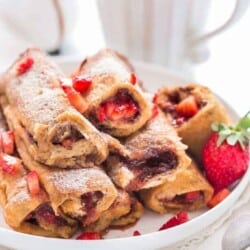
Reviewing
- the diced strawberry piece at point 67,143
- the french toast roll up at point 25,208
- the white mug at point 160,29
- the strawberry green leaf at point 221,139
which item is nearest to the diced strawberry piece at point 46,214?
the french toast roll up at point 25,208

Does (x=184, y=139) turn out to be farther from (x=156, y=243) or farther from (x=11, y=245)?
(x=11, y=245)

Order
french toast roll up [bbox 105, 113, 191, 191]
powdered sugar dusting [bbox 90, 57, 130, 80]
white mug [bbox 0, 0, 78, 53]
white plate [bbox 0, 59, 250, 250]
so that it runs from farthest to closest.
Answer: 1. white mug [bbox 0, 0, 78, 53]
2. powdered sugar dusting [bbox 90, 57, 130, 80]
3. french toast roll up [bbox 105, 113, 191, 191]
4. white plate [bbox 0, 59, 250, 250]

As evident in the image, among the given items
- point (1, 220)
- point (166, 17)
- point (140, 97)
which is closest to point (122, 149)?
point (140, 97)

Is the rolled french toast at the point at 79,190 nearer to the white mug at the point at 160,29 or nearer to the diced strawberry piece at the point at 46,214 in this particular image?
the diced strawberry piece at the point at 46,214

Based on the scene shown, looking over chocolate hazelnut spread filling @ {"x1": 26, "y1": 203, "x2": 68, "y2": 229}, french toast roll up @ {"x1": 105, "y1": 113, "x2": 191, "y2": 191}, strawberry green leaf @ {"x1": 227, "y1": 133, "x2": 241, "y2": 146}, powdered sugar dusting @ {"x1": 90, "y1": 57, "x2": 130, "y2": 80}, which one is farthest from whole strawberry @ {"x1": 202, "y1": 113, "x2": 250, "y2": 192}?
chocolate hazelnut spread filling @ {"x1": 26, "y1": 203, "x2": 68, "y2": 229}

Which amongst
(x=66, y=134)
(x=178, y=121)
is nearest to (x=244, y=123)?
(x=178, y=121)

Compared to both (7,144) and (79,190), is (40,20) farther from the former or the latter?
(79,190)

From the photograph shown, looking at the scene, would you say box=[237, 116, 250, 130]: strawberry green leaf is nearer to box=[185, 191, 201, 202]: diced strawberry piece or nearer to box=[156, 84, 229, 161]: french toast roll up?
box=[156, 84, 229, 161]: french toast roll up
